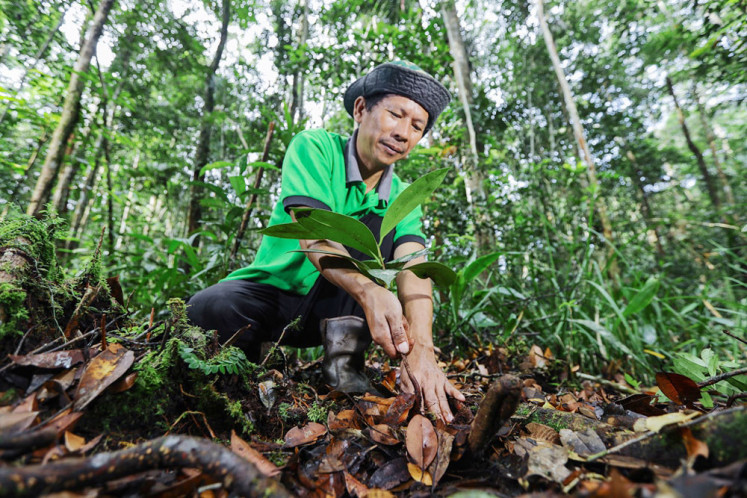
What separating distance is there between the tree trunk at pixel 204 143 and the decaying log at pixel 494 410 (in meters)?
2.73

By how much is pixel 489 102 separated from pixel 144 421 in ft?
19.3

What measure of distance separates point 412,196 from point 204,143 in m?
4.80

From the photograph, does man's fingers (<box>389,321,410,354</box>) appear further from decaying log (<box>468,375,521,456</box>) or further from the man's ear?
the man's ear

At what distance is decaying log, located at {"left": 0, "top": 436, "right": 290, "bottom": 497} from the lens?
0.42 meters

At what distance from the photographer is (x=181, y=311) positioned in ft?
2.97

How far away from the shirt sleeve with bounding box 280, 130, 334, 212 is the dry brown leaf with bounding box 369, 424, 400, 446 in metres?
0.89

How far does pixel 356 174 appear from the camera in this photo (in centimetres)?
183

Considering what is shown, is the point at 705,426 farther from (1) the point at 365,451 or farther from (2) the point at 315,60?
(2) the point at 315,60

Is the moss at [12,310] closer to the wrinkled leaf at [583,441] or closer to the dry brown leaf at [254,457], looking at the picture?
the dry brown leaf at [254,457]

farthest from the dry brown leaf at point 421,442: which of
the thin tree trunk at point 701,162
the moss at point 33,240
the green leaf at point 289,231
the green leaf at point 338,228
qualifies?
the thin tree trunk at point 701,162

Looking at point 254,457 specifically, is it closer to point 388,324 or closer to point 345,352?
point 388,324

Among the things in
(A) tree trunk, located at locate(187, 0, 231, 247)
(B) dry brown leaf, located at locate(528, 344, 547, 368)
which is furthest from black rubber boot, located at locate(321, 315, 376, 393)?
(A) tree trunk, located at locate(187, 0, 231, 247)

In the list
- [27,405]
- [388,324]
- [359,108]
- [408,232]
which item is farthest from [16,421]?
[359,108]

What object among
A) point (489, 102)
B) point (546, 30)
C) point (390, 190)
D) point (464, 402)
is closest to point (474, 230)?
point (390, 190)
